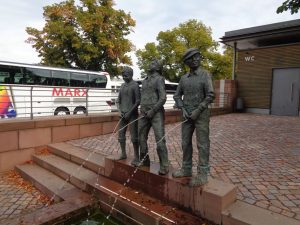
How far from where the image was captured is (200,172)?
398 cm

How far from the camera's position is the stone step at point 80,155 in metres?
5.99

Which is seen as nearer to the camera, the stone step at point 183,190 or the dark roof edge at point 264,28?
the stone step at point 183,190

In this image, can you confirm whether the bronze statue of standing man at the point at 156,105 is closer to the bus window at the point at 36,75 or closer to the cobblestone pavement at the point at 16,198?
the cobblestone pavement at the point at 16,198

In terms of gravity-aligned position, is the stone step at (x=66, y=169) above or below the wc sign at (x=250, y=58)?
below

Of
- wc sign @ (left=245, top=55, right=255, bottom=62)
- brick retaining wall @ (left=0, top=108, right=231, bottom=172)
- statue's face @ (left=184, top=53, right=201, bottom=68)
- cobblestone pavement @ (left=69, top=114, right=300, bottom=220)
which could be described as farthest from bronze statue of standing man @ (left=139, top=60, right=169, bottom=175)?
wc sign @ (left=245, top=55, right=255, bottom=62)

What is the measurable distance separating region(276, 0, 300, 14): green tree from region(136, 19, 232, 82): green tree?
30.6 m

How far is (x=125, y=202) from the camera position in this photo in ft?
14.5

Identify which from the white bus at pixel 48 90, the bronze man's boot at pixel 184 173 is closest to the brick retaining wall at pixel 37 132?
the white bus at pixel 48 90

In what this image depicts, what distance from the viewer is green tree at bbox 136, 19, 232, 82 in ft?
128

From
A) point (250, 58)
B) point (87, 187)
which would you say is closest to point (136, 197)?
point (87, 187)

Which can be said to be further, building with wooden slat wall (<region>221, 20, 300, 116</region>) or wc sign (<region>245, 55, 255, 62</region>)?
wc sign (<region>245, 55, 255, 62</region>)

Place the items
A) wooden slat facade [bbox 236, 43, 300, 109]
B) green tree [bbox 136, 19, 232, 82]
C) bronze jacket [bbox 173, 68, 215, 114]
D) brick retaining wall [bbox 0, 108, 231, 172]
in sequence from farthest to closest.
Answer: green tree [bbox 136, 19, 232, 82], wooden slat facade [bbox 236, 43, 300, 109], brick retaining wall [bbox 0, 108, 231, 172], bronze jacket [bbox 173, 68, 215, 114]

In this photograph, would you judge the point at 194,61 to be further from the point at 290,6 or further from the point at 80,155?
the point at 290,6

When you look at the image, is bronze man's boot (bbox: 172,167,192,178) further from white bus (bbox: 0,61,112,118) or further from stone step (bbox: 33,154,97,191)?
white bus (bbox: 0,61,112,118)
